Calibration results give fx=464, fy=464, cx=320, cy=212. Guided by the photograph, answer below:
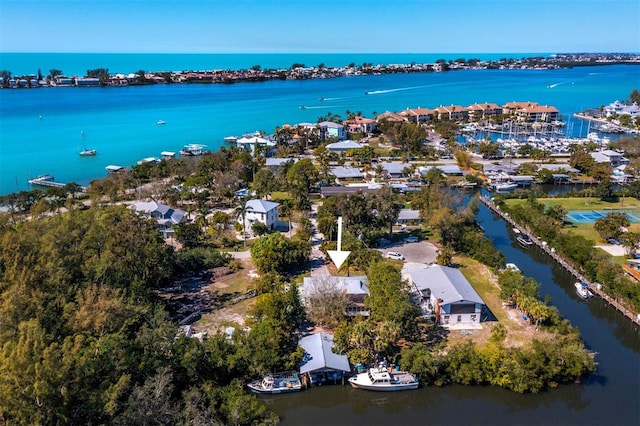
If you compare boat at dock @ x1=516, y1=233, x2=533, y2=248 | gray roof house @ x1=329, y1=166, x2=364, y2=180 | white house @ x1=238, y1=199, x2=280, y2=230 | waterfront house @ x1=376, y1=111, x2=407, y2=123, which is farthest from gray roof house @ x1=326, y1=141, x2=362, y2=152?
boat at dock @ x1=516, y1=233, x2=533, y2=248

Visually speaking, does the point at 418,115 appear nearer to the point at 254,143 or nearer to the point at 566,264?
the point at 254,143

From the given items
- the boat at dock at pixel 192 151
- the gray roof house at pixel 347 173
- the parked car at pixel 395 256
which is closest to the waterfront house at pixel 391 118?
the gray roof house at pixel 347 173

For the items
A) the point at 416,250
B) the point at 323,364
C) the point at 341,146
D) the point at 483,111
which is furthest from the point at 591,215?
the point at 483,111

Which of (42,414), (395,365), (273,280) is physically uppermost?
(42,414)

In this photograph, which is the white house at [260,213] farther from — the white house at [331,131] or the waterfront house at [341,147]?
the white house at [331,131]

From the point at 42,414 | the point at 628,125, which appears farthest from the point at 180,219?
the point at 628,125

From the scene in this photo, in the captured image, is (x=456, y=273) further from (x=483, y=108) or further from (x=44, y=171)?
(x=483, y=108)

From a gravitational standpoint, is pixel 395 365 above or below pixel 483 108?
below

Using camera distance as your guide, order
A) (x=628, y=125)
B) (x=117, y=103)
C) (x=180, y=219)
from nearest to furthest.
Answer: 1. (x=180, y=219)
2. (x=628, y=125)
3. (x=117, y=103)
